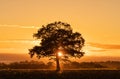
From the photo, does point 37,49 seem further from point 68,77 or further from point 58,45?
point 68,77

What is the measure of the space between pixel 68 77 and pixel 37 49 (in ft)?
157

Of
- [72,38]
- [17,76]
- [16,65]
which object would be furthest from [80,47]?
[17,76]

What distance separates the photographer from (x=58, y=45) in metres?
115

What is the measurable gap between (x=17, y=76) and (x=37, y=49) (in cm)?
4530

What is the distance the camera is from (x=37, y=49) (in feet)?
389

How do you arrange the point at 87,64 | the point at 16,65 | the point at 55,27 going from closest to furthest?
1. the point at 55,27
2. the point at 16,65
3. the point at 87,64

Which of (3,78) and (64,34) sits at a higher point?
(64,34)

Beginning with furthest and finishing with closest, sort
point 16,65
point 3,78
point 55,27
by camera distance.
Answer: point 16,65
point 55,27
point 3,78

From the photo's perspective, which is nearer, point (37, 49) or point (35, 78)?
point (35, 78)

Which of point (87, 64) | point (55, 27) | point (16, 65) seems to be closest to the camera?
point (55, 27)

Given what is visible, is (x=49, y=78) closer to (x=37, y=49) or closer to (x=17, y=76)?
(x=17, y=76)

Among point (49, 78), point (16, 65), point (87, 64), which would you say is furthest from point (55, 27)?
point (49, 78)

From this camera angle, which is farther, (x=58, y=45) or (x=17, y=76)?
(x=58, y=45)

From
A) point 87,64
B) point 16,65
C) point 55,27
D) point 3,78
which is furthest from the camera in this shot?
point 87,64
